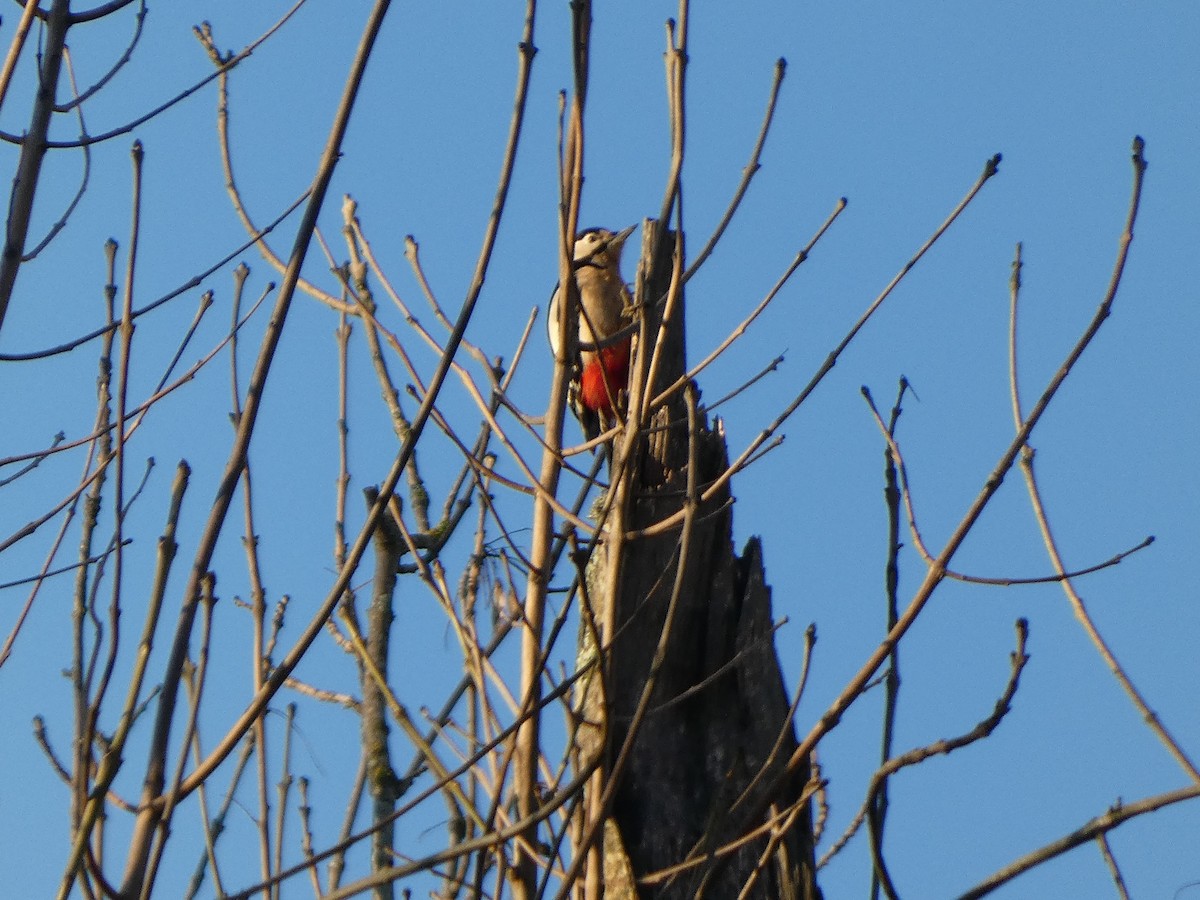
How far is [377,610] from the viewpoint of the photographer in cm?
424

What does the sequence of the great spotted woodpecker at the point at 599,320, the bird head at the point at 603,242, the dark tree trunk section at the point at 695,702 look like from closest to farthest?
the dark tree trunk section at the point at 695,702 → the great spotted woodpecker at the point at 599,320 → the bird head at the point at 603,242

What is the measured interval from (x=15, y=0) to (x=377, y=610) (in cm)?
200

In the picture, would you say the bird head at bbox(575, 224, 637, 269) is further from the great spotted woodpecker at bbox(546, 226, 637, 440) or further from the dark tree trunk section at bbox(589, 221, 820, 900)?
the dark tree trunk section at bbox(589, 221, 820, 900)

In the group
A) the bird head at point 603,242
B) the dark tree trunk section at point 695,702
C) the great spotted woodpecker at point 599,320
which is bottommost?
the dark tree trunk section at point 695,702

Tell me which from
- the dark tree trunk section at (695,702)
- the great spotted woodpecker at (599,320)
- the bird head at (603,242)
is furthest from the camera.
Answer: the bird head at (603,242)

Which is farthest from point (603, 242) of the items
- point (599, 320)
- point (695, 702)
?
point (695, 702)

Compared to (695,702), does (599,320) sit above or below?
above

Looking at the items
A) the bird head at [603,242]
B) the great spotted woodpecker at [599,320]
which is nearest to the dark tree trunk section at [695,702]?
the great spotted woodpecker at [599,320]

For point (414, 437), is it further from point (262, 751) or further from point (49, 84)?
point (262, 751)

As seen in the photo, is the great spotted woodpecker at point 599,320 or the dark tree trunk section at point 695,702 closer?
the dark tree trunk section at point 695,702

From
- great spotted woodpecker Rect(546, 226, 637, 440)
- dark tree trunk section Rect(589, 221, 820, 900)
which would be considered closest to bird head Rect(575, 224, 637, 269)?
great spotted woodpecker Rect(546, 226, 637, 440)

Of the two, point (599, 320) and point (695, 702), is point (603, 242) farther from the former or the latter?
point (695, 702)

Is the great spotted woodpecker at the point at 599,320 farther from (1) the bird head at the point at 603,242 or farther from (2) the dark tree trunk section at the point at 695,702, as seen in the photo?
(2) the dark tree trunk section at the point at 695,702

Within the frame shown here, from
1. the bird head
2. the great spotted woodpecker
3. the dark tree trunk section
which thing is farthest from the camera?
the bird head
